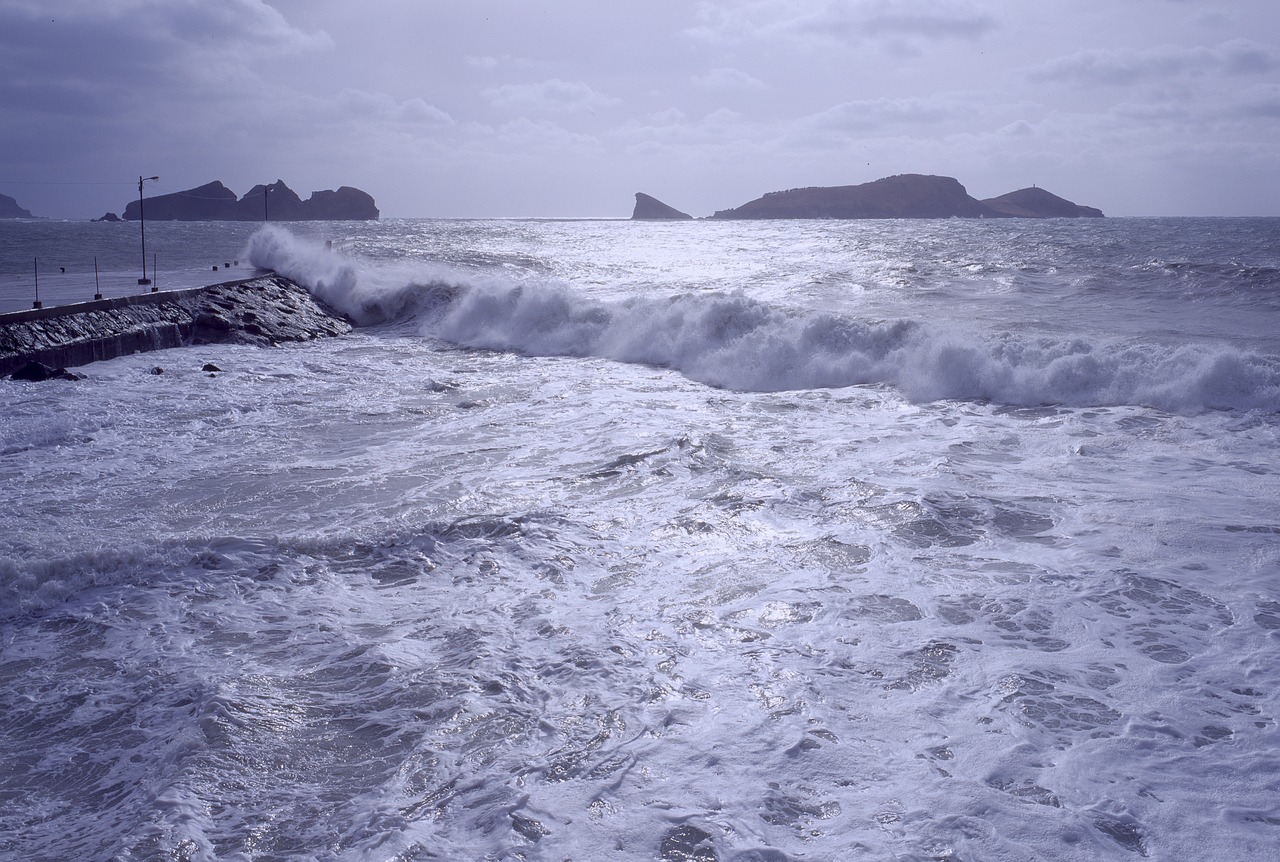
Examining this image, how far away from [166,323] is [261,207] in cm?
11395

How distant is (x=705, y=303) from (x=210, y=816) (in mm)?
13661

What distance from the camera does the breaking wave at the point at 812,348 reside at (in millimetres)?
10641

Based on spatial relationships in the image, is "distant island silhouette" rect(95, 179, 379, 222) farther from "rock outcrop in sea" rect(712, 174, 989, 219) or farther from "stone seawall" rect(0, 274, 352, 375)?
"stone seawall" rect(0, 274, 352, 375)

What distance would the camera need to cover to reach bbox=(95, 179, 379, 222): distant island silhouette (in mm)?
112188

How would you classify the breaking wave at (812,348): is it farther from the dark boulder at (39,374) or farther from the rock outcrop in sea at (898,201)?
the rock outcrop in sea at (898,201)

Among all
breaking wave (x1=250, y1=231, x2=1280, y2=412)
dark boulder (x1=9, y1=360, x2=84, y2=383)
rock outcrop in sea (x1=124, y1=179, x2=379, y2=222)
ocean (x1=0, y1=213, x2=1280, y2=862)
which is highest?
rock outcrop in sea (x1=124, y1=179, x2=379, y2=222)

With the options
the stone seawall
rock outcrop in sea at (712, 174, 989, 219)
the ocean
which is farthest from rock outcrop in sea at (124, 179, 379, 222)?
the ocean

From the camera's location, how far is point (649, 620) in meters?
4.82

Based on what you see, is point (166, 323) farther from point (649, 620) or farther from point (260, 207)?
point (260, 207)

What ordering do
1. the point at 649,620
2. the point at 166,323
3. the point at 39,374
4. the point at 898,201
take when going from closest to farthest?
the point at 649,620, the point at 39,374, the point at 166,323, the point at 898,201

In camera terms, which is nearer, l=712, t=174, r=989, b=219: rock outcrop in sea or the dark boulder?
the dark boulder

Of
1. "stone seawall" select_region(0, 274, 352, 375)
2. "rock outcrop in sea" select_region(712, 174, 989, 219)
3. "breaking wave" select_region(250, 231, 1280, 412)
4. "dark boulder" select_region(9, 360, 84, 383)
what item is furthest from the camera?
"rock outcrop in sea" select_region(712, 174, 989, 219)

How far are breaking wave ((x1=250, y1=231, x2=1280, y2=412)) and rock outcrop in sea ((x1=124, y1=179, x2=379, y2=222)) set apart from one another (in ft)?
349

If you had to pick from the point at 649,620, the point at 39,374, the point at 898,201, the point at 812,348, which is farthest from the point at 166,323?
the point at 898,201
